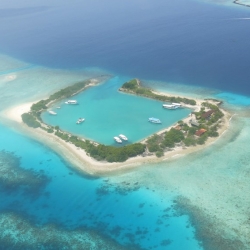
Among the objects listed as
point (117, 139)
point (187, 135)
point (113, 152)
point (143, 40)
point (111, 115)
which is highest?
point (143, 40)

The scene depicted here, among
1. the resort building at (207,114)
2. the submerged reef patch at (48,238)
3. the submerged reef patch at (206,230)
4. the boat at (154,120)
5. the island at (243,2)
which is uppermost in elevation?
the island at (243,2)

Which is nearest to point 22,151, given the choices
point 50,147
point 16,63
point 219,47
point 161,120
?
point 50,147

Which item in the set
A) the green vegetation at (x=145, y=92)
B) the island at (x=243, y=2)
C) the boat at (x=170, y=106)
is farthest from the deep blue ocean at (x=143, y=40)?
the boat at (x=170, y=106)

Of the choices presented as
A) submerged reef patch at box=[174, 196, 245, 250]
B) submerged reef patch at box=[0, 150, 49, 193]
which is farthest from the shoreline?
submerged reef patch at box=[174, 196, 245, 250]

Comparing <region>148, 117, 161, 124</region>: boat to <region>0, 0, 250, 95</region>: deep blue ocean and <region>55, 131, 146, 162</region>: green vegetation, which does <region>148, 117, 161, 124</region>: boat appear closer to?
<region>55, 131, 146, 162</region>: green vegetation

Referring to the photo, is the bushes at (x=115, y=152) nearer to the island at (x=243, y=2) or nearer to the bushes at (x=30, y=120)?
the bushes at (x=30, y=120)

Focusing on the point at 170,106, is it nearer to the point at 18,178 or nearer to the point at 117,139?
the point at 117,139

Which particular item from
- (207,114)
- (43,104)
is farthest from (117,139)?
(43,104)
